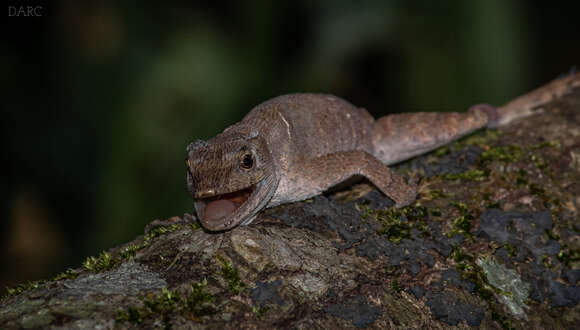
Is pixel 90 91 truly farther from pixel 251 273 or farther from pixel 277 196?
pixel 251 273

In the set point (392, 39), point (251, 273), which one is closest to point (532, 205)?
point (251, 273)

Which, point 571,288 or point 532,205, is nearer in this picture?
point 571,288

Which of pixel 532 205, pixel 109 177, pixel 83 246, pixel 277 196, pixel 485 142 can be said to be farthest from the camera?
pixel 83 246

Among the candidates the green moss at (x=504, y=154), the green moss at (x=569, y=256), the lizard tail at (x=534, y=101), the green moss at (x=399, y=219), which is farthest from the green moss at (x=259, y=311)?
the lizard tail at (x=534, y=101)

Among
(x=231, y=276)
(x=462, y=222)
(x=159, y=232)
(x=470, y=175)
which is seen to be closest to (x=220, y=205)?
(x=159, y=232)

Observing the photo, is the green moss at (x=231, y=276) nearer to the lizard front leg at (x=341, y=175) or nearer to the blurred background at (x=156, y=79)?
the lizard front leg at (x=341, y=175)

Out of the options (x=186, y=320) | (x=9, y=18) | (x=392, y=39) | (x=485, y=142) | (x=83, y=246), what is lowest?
(x=83, y=246)
